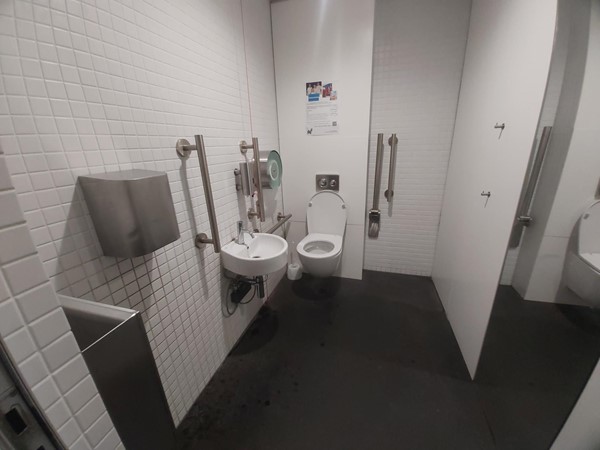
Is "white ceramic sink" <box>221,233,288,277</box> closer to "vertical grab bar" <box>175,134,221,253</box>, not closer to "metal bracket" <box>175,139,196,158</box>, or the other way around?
"vertical grab bar" <box>175,134,221,253</box>

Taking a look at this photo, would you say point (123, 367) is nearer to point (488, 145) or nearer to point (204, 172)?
point (204, 172)

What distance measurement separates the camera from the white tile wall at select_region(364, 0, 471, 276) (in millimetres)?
1803

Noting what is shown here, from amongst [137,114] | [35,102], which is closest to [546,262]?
[137,114]

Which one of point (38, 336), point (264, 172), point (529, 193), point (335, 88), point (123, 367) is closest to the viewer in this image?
point (38, 336)

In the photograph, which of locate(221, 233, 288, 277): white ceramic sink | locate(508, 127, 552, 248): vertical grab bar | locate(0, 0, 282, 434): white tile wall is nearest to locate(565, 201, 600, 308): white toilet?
locate(508, 127, 552, 248): vertical grab bar

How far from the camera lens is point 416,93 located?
1.95 meters

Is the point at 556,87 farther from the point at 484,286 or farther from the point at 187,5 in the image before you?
the point at 187,5

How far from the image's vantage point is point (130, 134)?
2.83ft

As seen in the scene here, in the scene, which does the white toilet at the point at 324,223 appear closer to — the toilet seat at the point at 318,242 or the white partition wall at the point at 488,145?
the toilet seat at the point at 318,242

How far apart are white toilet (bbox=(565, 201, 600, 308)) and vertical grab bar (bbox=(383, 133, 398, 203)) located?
53.7 inches

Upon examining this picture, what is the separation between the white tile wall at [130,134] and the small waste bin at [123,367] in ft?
0.43

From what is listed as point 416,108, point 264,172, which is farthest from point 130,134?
point 416,108

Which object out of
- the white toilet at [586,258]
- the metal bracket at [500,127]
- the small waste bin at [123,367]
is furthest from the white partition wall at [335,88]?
the small waste bin at [123,367]

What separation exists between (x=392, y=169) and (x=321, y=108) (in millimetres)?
836
